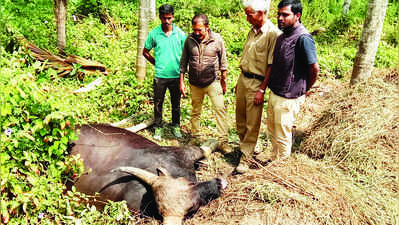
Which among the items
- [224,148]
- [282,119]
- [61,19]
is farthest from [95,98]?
[282,119]

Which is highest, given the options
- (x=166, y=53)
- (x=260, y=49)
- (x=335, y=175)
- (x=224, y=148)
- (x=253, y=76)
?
(x=260, y=49)

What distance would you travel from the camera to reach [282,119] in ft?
13.4

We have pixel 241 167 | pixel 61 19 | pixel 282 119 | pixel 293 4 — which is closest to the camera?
pixel 293 4

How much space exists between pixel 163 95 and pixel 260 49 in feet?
6.69

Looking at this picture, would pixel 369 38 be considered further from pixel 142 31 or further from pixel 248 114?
pixel 142 31

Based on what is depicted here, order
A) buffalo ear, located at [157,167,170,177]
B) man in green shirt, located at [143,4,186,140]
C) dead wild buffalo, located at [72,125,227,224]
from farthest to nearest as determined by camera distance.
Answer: man in green shirt, located at [143,4,186,140], buffalo ear, located at [157,167,170,177], dead wild buffalo, located at [72,125,227,224]

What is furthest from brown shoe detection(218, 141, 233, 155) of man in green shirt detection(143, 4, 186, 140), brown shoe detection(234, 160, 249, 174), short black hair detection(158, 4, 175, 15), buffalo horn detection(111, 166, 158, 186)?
short black hair detection(158, 4, 175, 15)

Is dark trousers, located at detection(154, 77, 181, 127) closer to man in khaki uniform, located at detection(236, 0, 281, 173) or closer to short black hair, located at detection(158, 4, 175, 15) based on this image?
short black hair, located at detection(158, 4, 175, 15)

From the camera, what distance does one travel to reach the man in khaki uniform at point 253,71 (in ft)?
13.4

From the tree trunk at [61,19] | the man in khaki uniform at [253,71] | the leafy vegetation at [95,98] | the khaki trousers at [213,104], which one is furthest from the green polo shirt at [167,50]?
the tree trunk at [61,19]

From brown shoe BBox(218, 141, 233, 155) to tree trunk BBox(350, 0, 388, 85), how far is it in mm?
2299

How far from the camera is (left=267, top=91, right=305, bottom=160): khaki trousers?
13.2 ft

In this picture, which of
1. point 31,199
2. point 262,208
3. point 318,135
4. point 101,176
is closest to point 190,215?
point 262,208

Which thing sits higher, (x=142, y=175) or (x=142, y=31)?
(x=142, y=31)
